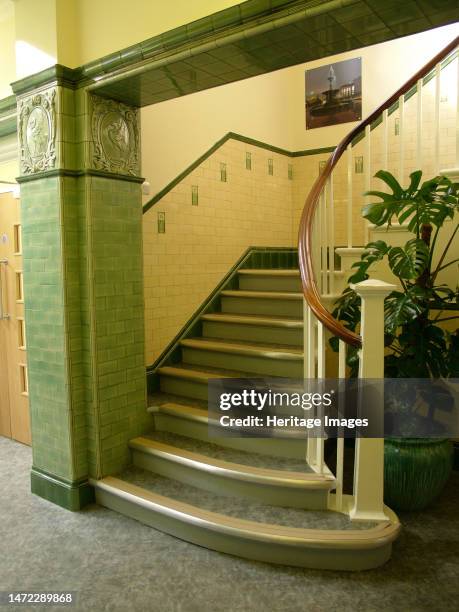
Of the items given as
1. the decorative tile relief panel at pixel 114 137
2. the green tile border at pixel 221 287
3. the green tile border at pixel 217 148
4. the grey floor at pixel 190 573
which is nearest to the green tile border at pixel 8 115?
the decorative tile relief panel at pixel 114 137

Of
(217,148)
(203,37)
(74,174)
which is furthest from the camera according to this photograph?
(217,148)

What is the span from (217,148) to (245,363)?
207cm

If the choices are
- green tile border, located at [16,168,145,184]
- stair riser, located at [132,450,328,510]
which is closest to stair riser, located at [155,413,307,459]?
stair riser, located at [132,450,328,510]

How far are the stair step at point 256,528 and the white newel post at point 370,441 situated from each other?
90 millimetres

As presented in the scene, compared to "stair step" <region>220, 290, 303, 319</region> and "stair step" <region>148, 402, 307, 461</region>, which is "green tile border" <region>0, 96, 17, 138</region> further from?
"stair step" <region>148, 402, 307, 461</region>

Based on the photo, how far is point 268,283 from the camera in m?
4.36

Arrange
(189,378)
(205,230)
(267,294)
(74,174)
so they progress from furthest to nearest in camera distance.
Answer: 1. (205,230)
2. (267,294)
3. (189,378)
4. (74,174)

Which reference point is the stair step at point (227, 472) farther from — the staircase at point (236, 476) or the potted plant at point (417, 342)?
the potted plant at point (417, 342)

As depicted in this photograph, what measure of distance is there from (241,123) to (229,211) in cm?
92

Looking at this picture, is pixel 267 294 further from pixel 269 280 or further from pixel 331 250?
pixel 331 250

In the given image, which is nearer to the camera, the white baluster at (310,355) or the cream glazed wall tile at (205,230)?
the white baluster at (310,355)

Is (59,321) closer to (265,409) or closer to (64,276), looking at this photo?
(64,276)

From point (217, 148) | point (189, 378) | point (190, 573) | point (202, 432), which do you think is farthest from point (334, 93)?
point (190, 573)

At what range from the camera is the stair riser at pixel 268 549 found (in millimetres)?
2193
